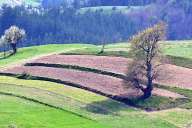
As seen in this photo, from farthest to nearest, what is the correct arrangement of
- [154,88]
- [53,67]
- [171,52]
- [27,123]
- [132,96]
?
[171,52] → [53,67] → [154,88] → [132,96] → [27,123]

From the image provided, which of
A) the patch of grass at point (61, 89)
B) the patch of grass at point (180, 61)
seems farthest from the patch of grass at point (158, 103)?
the patch of grass at point (180, 61)

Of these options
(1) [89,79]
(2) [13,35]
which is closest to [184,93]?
(1) [89,79]

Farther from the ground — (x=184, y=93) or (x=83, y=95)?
(x=83, y=95)

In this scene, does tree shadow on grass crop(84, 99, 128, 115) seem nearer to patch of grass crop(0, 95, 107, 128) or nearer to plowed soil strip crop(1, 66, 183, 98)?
plowed soil strip crop(1, 66, 183, 98)

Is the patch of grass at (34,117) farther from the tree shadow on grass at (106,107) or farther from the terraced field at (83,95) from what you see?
the tree shadow on grass at (106,107)

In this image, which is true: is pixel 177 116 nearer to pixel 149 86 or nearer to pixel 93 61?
pixel 149 86

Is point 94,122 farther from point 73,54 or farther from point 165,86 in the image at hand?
point 73,54

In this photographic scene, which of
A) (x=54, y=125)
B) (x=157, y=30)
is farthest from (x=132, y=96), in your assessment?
(x=54, y=125)
